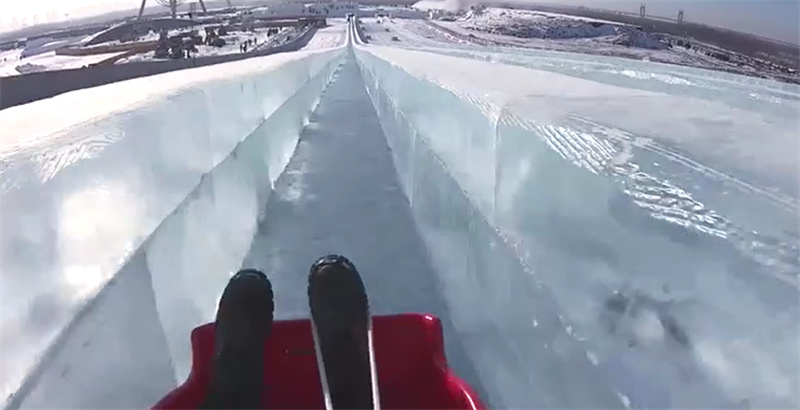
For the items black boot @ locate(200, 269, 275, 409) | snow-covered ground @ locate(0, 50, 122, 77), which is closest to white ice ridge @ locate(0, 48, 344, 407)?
black boot @ locate(200, 269, 275, 409)

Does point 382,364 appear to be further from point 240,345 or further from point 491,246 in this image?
point 491,246

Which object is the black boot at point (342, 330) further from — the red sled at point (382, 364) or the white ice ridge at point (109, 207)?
the white ice ridge at point (109, 207)

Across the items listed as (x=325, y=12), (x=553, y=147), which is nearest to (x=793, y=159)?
(x=553, y=147)

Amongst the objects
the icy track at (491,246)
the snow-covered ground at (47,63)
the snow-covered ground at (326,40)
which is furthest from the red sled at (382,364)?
the snow-covered ground at (326,40)

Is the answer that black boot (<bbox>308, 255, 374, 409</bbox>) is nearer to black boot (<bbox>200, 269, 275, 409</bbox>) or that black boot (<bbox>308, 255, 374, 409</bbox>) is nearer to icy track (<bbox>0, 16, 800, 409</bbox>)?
black boot (<bbox>200, 269, 275, 409</bbox>)

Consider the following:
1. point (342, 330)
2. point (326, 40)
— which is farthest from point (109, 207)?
point (326, 40)

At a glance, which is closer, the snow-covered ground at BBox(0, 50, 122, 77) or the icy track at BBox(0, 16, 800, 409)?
the icy track at BBox(0, 16, 800, 409)

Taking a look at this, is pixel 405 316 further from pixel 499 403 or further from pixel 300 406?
pixel 499 403
